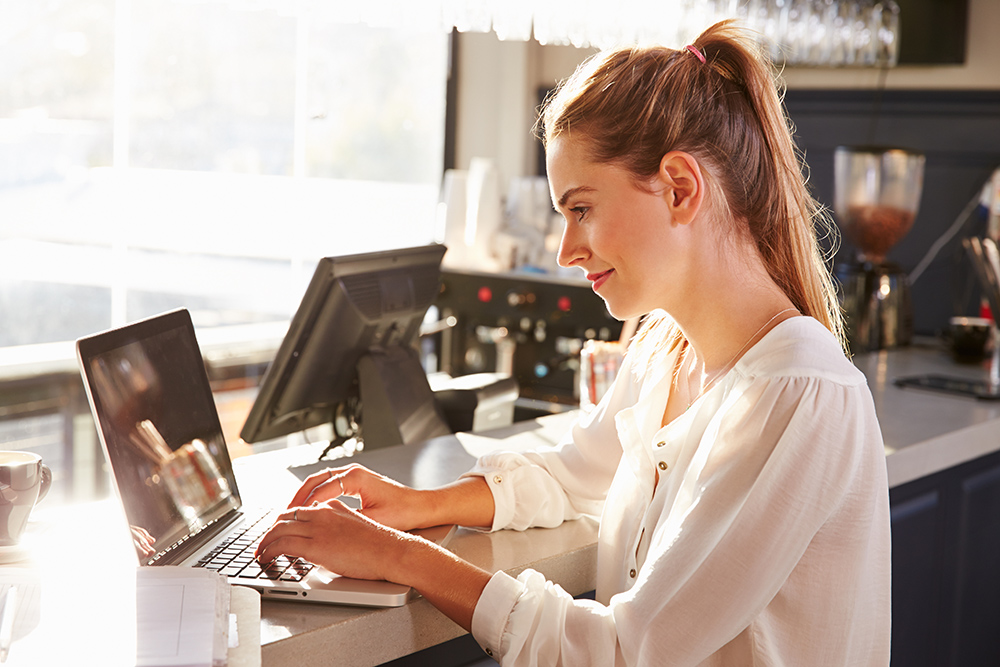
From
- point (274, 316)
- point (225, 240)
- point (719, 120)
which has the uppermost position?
point (719, 120)

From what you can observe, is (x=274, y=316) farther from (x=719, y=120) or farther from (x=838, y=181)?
(x=719, y=120)

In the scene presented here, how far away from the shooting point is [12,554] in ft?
3.85

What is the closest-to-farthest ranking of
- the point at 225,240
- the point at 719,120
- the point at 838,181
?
the point at 719,120
the point at 838,181
the point at 225,240

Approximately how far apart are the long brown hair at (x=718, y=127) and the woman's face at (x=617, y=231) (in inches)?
0.9

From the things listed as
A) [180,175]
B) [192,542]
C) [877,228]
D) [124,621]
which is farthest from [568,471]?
[180,175]

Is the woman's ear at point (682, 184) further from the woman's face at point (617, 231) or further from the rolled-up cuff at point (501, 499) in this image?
the rolled-up cuff at point (501, 499)

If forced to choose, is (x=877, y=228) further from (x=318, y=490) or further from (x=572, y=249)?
(x=318, y=490)

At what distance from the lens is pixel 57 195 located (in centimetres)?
346

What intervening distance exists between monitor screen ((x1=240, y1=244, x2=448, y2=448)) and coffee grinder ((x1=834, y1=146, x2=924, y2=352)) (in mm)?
1681

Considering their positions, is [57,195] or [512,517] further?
[57,195]

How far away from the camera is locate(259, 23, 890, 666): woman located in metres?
1.04

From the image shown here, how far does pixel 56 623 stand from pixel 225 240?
3187 mm

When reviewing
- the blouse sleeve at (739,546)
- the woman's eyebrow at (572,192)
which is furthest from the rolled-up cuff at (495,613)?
the woman's eyebrow at (572,192)

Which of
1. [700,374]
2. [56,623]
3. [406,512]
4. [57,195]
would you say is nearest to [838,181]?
[700,374]
